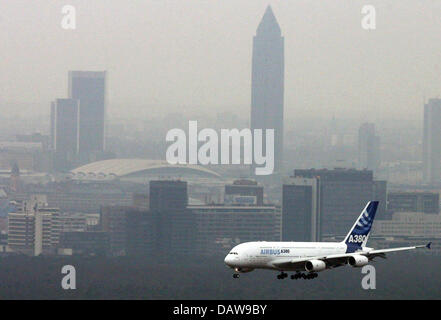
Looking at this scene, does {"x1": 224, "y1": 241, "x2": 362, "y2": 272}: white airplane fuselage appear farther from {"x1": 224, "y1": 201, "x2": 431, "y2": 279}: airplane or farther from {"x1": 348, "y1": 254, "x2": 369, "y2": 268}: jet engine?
{"x1": 348, "y1": 254, "x2": 369, "y2": 268}: jet engine

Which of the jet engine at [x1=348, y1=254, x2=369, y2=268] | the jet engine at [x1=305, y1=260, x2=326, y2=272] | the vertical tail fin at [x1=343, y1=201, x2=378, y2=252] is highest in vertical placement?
the vertical tail fin at [x1=343, y1=201, x2=378, y2=252]

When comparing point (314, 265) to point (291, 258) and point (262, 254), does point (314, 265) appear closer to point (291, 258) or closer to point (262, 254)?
point (291, 258)

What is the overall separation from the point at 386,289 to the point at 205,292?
3002 centimetres

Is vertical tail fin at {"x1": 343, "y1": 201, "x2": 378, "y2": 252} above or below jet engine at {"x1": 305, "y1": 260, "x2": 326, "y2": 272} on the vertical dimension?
above

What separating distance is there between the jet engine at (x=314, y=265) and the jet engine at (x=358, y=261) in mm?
2603

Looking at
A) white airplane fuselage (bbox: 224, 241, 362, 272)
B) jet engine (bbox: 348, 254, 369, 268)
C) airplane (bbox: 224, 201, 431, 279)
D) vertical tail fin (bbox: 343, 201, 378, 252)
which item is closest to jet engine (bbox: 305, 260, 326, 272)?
airplane (bbox: 224, 201, 431, 279)

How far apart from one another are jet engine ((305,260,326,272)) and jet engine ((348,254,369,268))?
102 inches

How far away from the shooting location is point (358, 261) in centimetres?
10381

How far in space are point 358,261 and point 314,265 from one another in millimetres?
4060

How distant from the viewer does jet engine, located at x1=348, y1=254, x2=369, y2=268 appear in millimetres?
103562

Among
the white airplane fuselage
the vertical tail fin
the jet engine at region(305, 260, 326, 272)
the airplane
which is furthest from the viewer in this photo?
the vertical tail fin

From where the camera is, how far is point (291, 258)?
106 metres
